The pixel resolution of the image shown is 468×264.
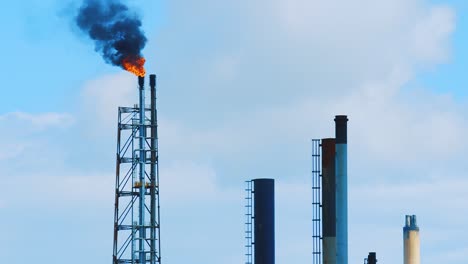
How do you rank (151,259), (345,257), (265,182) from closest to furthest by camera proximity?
(345,257)
(265,182)
(151,259)

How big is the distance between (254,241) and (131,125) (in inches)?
398

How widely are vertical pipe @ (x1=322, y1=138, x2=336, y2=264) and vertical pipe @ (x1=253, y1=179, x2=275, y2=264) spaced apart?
157 inches

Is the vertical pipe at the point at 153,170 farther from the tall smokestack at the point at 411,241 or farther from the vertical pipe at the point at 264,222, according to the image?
the tall smokestack at the point at 411,241

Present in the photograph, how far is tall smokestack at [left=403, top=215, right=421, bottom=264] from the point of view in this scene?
259 feet

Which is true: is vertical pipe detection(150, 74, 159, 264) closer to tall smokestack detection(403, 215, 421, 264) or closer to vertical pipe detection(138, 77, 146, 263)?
vertical pipe detection(138, 77, 146, 263)

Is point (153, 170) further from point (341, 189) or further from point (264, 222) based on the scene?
point (341, 189)

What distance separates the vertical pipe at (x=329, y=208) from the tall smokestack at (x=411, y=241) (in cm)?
1961

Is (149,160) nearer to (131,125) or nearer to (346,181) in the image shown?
(131,125)

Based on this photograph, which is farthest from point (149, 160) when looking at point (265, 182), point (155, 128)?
point (265, 182)

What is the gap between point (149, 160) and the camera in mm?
70750

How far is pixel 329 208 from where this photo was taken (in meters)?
59.9

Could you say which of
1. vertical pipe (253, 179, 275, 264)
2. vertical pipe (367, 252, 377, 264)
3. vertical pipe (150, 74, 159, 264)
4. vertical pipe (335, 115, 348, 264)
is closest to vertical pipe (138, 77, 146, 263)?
vertical pipe (150, 74, 159, 264)

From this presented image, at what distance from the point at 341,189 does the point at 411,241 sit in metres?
21.3

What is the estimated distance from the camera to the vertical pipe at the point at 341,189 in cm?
5938
